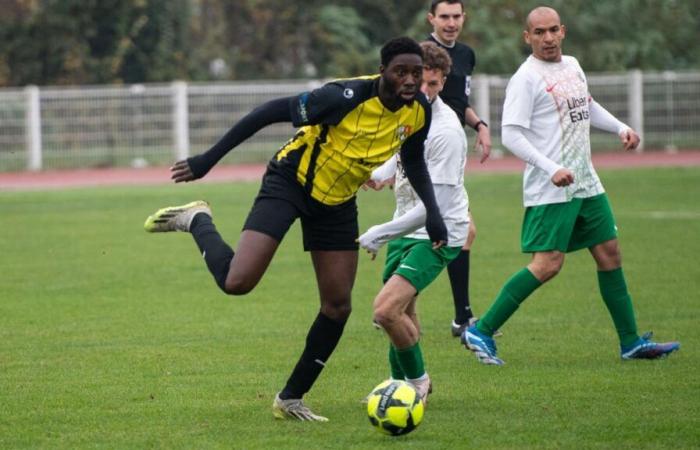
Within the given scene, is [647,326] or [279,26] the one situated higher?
[279,26]

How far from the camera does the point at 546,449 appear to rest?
6.79 metres

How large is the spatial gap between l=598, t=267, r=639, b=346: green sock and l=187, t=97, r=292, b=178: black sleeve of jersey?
324 cm

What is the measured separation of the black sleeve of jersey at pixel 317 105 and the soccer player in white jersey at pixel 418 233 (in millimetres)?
761

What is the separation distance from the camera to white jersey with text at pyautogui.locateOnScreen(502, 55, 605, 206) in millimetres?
9281

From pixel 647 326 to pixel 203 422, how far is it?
175 inches

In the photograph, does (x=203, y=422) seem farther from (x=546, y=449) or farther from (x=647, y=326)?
(x=647, y=326)

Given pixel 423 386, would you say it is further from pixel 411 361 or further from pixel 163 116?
pixel 163 116

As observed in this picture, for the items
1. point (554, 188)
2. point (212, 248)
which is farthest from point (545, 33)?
point (212, 248)

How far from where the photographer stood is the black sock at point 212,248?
24.5ft

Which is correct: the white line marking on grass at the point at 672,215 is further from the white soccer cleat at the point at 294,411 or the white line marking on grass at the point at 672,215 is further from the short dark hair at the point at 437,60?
the white soccer cleat at the point at 294,411

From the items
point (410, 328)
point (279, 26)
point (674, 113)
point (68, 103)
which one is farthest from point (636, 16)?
point (410, 328)

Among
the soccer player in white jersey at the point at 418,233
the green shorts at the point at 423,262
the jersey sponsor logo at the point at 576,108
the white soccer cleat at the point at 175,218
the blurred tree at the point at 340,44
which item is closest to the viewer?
the soccer player in white jersey at the point at 418,233

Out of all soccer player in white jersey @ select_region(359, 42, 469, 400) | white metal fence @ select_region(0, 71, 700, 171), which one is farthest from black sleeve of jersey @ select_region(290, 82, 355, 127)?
white metal fence @ select_region(0, 71, 700, 171)

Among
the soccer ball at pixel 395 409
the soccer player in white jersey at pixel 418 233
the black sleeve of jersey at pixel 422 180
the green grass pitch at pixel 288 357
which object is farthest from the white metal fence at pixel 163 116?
the soccer ball at pixel 395 409
